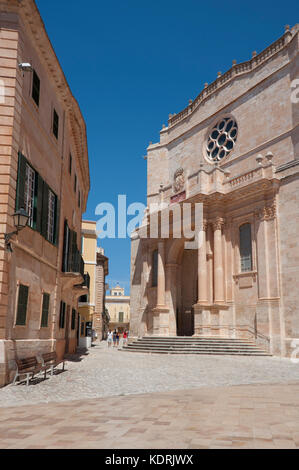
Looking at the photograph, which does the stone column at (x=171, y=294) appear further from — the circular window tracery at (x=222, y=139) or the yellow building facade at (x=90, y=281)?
the circular window tracery at (x=222, y=139)

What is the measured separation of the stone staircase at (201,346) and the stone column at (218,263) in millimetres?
2671

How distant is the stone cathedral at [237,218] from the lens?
23.1 m

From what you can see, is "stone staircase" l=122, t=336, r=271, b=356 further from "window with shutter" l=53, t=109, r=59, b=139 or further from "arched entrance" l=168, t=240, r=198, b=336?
"window with shutter" l=53, t=109, r=59, b=139

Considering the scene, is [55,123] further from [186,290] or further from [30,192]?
[186,290]

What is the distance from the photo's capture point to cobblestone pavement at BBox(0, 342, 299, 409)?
9.71 m

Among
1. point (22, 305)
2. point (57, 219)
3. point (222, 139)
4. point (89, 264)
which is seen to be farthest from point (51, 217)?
point (89, 264)

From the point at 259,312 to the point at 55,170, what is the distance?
13.6 meters

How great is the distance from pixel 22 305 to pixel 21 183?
137 inches

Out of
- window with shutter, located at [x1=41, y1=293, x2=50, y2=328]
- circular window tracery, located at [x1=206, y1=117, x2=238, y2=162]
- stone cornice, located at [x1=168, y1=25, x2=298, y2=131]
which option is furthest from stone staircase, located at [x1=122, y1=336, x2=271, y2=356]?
stone cornice, located at [x1=168, y1=25, x2=298, y2=131]

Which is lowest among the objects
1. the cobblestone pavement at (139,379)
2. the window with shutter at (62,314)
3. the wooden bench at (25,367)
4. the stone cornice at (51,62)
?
the cobblestone pavement at (139,379)

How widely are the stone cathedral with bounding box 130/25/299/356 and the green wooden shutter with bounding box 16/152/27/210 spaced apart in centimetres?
1523

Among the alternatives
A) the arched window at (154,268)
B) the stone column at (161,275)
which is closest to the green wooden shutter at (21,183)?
the stone column at (161,275)
